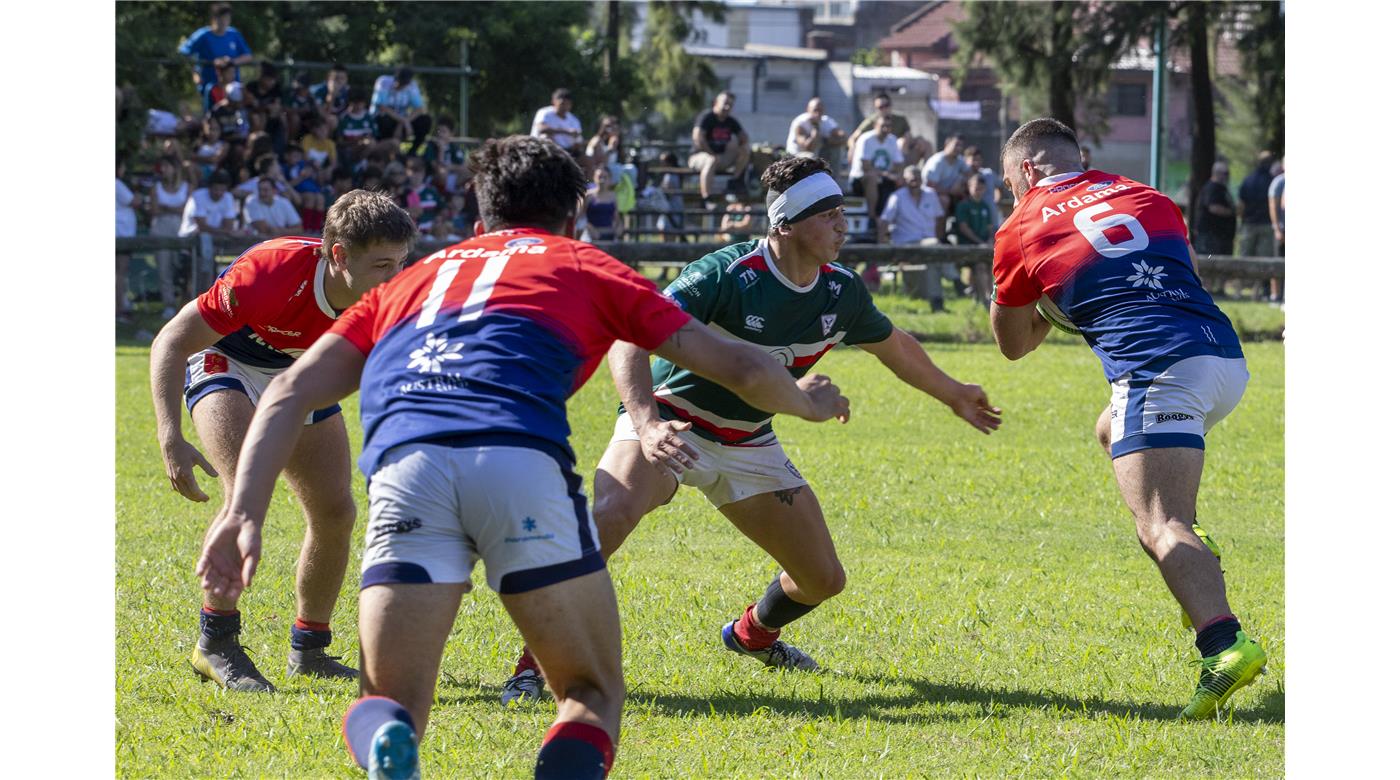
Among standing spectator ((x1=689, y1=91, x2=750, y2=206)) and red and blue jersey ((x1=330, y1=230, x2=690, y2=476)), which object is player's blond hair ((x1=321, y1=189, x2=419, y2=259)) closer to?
red and blue jersey ((x1=330, y1=230, x2=690, y2=476))

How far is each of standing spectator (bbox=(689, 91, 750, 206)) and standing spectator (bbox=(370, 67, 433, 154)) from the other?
4.12 m

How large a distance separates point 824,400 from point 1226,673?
83.2 inches

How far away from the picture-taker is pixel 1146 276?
604 centimetres

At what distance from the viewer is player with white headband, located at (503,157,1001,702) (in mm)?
5992

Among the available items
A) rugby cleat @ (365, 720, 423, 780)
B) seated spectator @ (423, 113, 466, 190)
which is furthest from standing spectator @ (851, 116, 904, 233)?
rugby cleat @ (365, 720, 423, 780)

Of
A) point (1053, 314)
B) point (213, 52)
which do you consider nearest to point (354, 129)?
point (213, 52)

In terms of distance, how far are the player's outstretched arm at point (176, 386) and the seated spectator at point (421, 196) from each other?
56.5 feet

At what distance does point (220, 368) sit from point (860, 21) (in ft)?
306

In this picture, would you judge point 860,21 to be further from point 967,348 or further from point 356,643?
point 356,643

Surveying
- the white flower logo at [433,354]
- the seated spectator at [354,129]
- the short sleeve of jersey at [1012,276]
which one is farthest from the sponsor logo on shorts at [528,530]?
the seated spectator at [354,129]

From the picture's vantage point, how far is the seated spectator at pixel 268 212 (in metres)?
20.5

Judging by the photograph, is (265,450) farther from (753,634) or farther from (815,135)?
(815,135)

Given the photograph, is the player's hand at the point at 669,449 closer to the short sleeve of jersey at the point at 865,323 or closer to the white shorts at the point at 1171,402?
the short sleeve of jersey at the point at 865,323

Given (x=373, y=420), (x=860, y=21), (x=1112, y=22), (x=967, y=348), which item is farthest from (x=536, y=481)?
(x=860, y=21)
